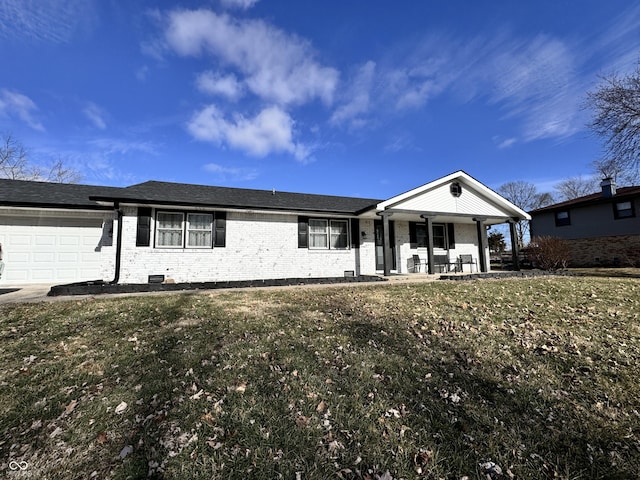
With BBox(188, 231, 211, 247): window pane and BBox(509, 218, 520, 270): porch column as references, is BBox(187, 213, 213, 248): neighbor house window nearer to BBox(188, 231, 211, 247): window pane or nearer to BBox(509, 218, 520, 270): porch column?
BBox(188, 231, 211, 247): window pane

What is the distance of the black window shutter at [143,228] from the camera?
10.4m

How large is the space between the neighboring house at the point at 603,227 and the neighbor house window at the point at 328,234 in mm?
17718

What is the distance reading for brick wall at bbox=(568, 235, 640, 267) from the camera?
57.7ft

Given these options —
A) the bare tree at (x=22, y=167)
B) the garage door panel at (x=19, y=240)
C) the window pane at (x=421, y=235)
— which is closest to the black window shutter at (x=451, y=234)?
the window pane at (x=421, y=235)

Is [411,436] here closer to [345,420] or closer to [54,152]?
[345,420]

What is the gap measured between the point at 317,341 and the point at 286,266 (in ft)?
26.0

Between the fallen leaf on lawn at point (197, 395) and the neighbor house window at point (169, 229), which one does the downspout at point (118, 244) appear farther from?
the fallen leaf on lawn at point (197, 395)

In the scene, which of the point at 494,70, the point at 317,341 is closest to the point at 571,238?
the point at 494,70

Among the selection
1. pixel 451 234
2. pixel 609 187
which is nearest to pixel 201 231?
pixel 451 234

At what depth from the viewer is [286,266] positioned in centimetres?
1241

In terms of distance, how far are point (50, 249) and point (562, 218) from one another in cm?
3128

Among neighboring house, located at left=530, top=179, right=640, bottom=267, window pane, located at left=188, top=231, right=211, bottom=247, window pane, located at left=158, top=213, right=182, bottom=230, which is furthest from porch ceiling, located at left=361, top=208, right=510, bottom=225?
neighboring house, located at left=530, top=179, right=640, bottom=267

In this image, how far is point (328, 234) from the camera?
1344 cm

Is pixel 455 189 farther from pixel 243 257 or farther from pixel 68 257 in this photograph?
pixel 68 257
